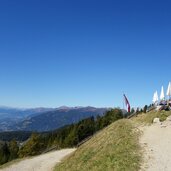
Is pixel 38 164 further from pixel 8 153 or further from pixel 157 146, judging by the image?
pixel 8 153

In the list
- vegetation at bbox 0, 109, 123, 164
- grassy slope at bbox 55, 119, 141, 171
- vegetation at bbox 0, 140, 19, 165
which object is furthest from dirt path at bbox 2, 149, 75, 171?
vegetation at bbox 0, 140, 19, 165

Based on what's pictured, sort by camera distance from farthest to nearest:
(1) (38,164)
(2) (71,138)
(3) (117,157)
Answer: (2) (71,138) → (1) (38,164) → (3) (117,157)

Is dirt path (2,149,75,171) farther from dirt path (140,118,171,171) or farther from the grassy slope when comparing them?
dirt path (140,118,171,171)

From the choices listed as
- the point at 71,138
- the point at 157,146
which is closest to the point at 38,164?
the point at 157,146

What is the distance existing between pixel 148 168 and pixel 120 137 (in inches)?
477


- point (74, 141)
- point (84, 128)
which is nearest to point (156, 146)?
point (74, 141)

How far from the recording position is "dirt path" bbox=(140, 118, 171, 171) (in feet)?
95.1

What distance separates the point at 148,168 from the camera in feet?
93.2

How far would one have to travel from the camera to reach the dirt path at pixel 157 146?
2900 centimetres

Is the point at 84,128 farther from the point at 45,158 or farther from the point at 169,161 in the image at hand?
the point at 169,161

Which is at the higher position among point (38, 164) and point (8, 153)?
point (38, 164)

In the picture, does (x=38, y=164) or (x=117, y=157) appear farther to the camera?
(x=38, y=164)

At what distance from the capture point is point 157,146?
34.5m

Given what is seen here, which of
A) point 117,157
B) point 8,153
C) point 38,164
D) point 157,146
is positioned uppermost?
point 157,146
